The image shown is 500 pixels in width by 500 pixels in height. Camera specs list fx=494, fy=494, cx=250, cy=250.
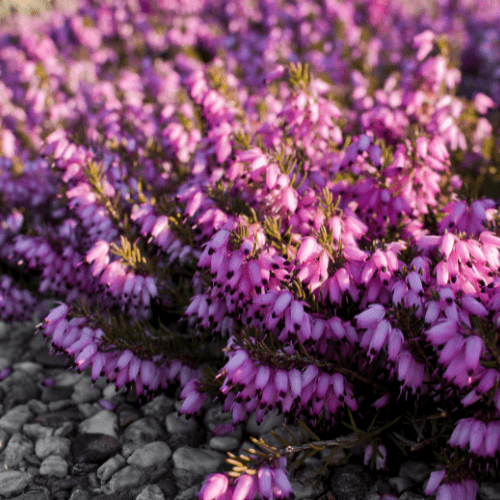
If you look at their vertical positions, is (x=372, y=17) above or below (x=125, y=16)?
below

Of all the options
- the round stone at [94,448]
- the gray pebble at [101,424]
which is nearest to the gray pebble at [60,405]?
the gray pebble at [101,424]

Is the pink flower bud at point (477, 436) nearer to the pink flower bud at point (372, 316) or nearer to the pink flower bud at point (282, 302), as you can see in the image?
the pink flower bud at point (372, 316)

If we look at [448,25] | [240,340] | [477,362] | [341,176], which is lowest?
[448,25]

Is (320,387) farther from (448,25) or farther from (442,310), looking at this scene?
(448,25)

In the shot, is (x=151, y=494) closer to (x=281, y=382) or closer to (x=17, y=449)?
(x=17, y=449)

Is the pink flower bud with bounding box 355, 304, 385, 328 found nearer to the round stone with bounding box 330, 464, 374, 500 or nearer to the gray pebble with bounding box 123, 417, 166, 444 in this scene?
the round stone with bounding box 330, 464, 374, 500

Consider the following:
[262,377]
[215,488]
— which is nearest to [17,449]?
[215,488]

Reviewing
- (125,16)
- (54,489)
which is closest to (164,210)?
(54,489)
